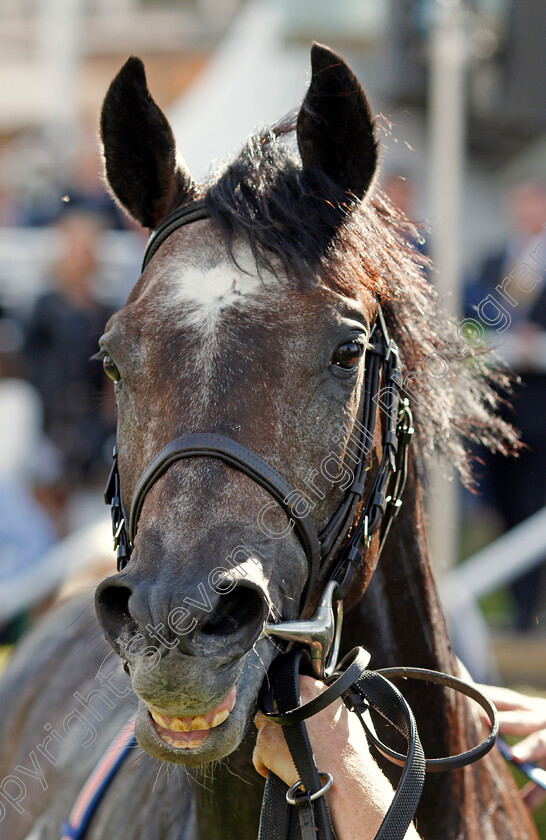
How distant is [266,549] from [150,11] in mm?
30084

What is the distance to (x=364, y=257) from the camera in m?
2.19

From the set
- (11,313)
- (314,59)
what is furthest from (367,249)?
(11,313)

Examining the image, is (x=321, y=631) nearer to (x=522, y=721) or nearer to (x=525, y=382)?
(x=522, y=721)

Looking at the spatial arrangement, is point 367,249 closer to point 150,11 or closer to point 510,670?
point 510,670

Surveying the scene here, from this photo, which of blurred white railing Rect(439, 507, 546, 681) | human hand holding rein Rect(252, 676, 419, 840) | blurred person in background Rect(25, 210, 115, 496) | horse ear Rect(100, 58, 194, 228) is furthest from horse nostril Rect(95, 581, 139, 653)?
blurred person in background Rect(25, 210, 115, 496)

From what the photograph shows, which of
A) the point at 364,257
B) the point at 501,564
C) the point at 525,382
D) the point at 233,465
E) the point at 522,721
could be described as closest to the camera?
the point at 233,465

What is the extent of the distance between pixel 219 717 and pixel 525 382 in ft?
20.4

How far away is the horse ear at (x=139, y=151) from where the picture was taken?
2340 mm

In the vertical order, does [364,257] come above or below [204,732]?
above

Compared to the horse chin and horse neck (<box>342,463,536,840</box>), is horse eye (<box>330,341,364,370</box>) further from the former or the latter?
the horse chin

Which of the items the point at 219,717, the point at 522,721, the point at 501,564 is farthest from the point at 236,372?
the point at 501,564

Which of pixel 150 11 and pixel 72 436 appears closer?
pixel 72 436

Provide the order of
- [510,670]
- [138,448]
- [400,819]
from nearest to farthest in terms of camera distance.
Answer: [400,819] → [138,448] → [510,670]

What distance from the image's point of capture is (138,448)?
2.09 m
